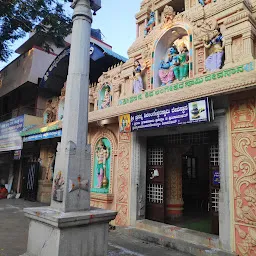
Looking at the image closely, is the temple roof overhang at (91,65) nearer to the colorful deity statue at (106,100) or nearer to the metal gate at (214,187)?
the colorful deity statue at (106,100)

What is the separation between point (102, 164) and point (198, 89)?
175 inches

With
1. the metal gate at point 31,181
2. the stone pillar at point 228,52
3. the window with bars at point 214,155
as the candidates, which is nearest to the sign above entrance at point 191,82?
the stone pillar at point 228,52

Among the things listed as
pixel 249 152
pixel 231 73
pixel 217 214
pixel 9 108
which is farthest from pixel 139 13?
pixel 9 108

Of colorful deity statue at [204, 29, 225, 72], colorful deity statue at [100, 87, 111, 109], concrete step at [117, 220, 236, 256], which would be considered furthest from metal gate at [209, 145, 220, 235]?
colorful deity statue at [100, 87, 111, 109]

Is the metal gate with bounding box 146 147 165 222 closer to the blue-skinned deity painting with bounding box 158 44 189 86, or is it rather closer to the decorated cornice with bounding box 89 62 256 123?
the decorated cornice with bounding box 89 62 256 123

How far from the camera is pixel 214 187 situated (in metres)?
5.99

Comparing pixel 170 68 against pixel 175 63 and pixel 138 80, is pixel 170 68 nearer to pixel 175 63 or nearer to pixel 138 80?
pixel 175 63

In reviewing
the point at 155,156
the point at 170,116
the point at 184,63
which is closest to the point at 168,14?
the point at 184,63

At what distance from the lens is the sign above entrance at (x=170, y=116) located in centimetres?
548

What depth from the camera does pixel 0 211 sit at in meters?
9.71

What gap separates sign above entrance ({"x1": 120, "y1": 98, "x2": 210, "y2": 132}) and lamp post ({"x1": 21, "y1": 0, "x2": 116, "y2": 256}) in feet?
8.53

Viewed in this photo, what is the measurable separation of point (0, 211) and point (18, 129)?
4.64m

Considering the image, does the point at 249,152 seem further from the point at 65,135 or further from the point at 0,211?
the point at 0,211

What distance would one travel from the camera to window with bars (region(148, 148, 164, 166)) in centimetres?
757
